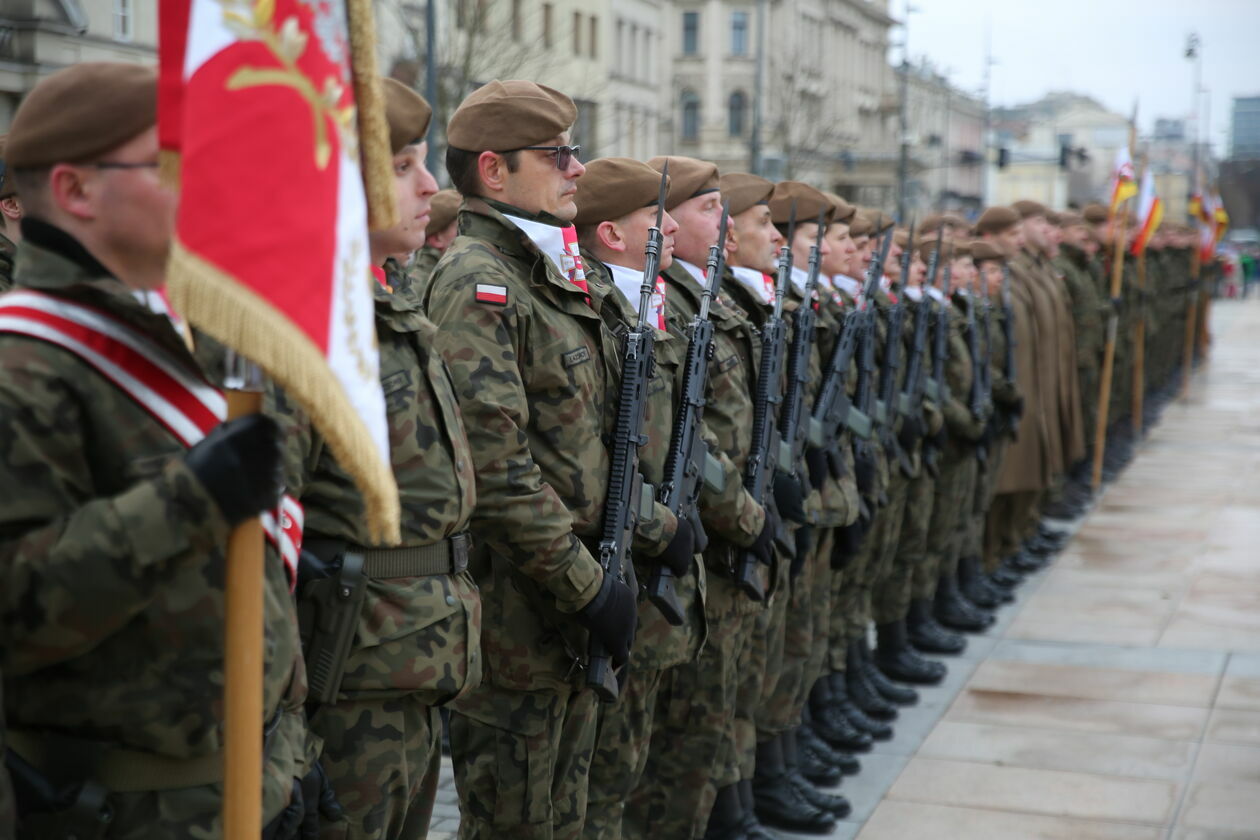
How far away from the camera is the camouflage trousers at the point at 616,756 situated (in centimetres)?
409

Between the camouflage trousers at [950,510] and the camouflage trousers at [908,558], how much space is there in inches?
9.9

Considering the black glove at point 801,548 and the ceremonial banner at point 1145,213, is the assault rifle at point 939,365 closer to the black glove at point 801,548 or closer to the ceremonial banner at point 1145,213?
the black glove at point 801,548

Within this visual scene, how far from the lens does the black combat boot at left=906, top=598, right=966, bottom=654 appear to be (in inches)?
305

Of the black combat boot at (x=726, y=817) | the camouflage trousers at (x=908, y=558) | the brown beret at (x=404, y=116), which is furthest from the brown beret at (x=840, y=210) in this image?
the brown beret at (x=404, y=116)

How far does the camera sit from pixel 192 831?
2328mm

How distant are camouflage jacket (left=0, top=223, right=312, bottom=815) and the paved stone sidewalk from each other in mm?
2789

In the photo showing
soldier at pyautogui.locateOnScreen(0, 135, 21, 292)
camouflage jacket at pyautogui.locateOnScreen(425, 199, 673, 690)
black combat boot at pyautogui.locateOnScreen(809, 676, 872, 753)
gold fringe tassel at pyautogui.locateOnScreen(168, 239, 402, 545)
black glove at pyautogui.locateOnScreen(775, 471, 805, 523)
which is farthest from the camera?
black combat boot at pyautogui.locateOnScreen(809, 676, 872, 753)

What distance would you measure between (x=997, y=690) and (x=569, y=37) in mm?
37548

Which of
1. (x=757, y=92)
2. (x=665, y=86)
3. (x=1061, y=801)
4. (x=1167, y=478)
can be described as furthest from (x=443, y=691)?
(x=665, y=86)

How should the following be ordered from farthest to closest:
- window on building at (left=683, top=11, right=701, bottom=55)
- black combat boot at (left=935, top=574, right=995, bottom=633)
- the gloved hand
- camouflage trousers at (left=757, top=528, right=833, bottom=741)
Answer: window on building at (left=683, top=11, right=701, bottom=55)
black combat boot at (left=935, top=574, right=995, bottom=633)
camouflage trousers at (left=757, top=528, right=833, bottom=741)
the gloved hand

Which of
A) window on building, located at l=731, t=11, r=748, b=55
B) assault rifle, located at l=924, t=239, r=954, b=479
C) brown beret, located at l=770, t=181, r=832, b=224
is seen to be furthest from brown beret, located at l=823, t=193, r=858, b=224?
window on building, located at l=731, t=11, r=748, b=55

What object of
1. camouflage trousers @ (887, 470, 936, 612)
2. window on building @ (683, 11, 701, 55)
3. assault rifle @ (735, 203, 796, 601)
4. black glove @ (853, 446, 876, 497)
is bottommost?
camouflage trousers @ (887, 470, 936, 612)

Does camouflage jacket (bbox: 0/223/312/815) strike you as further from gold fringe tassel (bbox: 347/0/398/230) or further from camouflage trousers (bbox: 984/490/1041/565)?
camouflage trousers (bbox: 984/490/1041/565)

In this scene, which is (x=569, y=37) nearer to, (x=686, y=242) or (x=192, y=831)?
(x=686, y=242)
